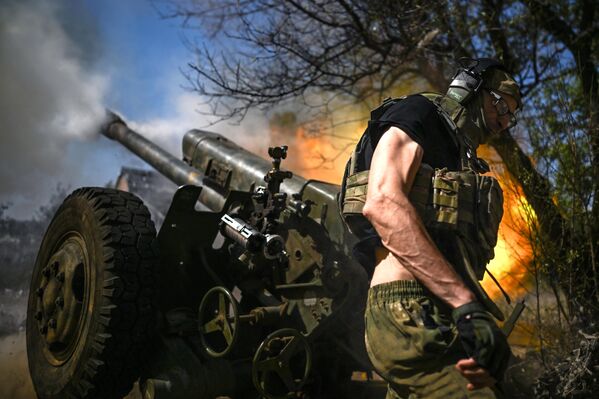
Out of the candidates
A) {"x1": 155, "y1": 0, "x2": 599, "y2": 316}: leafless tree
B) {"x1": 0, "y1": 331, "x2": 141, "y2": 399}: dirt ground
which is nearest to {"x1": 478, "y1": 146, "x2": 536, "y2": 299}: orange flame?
{"x1": 155, "y1": 0, "x2": 599, "y2": 316}: leafless tree

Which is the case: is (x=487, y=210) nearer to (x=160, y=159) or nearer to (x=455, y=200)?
(x=455, y=200)

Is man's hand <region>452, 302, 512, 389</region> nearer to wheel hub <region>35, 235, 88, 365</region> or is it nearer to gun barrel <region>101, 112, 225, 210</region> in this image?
wheel hub <region>35, 235, 88, 365</region>

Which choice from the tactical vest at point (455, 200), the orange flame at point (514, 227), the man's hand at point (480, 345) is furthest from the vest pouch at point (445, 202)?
the orange flame at point (514, 227)

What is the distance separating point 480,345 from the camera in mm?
1679

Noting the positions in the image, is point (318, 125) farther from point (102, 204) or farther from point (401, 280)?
point (401, 280)

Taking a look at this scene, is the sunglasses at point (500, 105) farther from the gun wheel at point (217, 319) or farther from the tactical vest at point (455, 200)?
the gun wheel at point (217, 319)

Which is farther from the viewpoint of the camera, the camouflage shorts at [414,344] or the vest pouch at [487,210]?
the vest pouch at [487,210]

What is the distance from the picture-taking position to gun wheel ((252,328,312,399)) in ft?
11.1

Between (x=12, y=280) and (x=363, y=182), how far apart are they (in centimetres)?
758

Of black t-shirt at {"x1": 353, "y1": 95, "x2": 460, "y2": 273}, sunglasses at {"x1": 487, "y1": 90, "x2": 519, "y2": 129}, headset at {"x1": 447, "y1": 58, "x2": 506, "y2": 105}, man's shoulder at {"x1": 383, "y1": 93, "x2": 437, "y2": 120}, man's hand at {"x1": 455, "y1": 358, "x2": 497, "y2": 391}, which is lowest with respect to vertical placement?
man's hand at {"x1": 455, "y1": 358, "x2": 497, "y2": 391}

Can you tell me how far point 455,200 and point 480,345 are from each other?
58cm

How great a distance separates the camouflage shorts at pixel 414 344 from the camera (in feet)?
6.11

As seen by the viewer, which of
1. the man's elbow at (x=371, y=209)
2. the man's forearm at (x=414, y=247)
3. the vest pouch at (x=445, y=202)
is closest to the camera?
the man's forearm at (x=414, y=247)

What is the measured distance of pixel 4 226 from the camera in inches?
346
